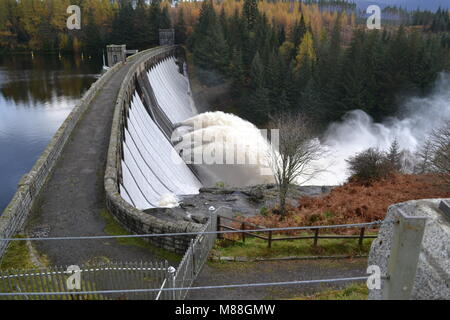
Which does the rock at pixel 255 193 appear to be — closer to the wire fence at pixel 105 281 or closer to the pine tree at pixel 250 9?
the wire fence at pixel 105 281

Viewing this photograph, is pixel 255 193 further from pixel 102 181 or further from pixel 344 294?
pixel 344 294

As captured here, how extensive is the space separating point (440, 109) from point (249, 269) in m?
44.7

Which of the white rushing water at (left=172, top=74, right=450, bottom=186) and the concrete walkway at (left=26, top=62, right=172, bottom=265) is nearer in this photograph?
the concrete walkway at (left=26, top=62, right=172, bottom=265)

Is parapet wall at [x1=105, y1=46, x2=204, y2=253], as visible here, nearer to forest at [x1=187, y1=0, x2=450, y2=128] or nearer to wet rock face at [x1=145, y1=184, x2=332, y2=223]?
wet rock face at [x1=145, y1=184, x2=332, y2=223]

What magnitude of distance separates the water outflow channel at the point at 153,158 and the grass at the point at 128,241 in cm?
342

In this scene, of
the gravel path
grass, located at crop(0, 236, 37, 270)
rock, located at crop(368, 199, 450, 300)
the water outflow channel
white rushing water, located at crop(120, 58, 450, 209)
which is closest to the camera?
rock, located at crop(368, 199, 450, 300)

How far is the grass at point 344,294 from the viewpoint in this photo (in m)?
8.23

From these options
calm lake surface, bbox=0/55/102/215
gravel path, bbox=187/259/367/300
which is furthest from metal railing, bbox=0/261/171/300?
calm lake surface, bbox=0/55/102/215

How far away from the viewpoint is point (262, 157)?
32000 millimetres

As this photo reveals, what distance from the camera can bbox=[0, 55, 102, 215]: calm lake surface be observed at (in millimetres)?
31625

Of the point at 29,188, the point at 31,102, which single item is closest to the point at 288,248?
the point at 29,188

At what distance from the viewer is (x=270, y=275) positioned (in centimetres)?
Answer: 1016

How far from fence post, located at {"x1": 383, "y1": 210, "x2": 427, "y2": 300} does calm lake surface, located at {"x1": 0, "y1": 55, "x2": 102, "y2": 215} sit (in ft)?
84.0

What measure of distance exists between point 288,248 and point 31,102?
46.0 m
